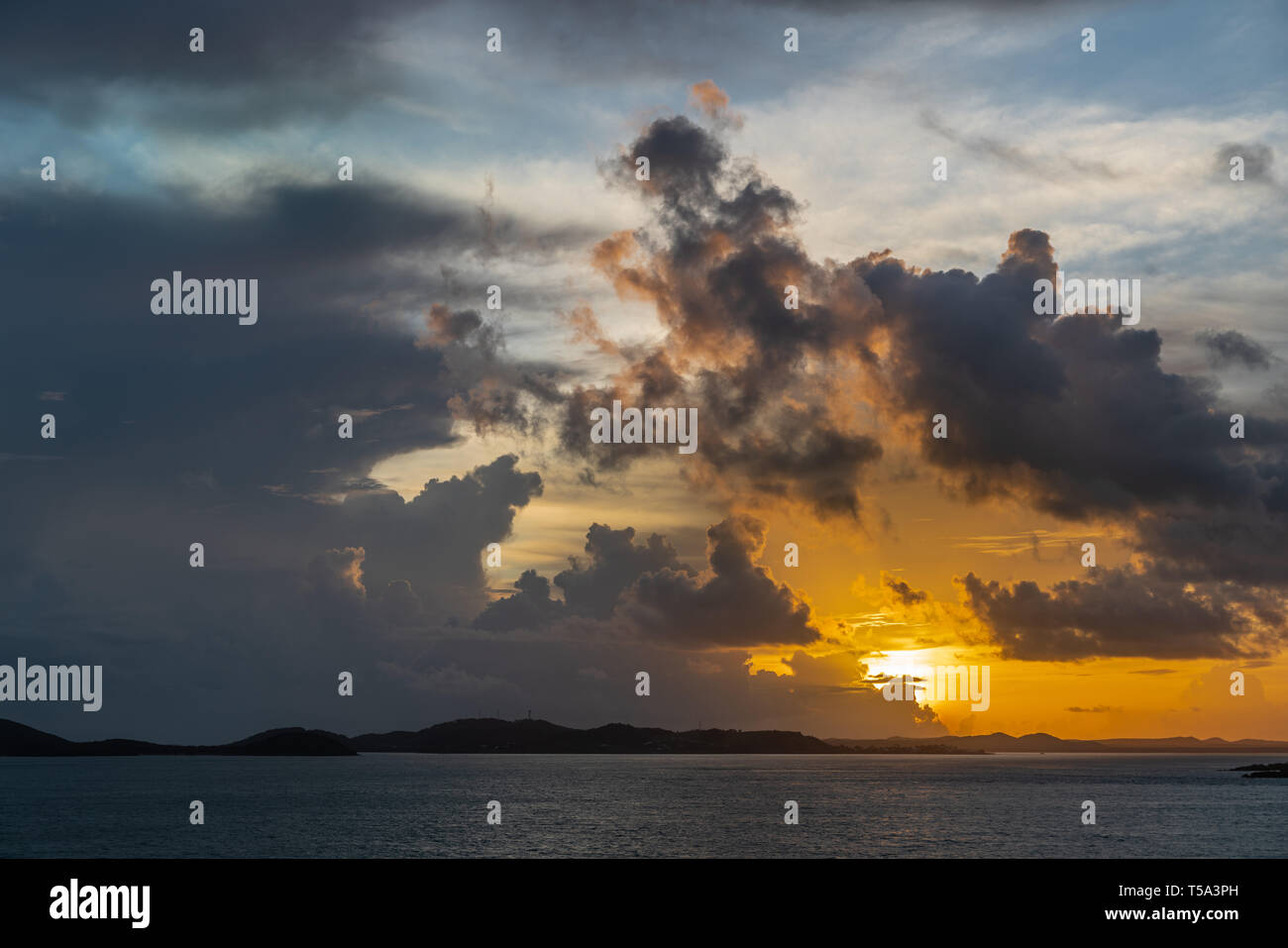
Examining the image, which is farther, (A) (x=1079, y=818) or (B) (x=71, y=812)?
(B) (x=71, y=812)

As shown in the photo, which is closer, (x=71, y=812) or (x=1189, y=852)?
(x=1189, y=852)

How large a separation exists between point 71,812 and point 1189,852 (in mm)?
135132
